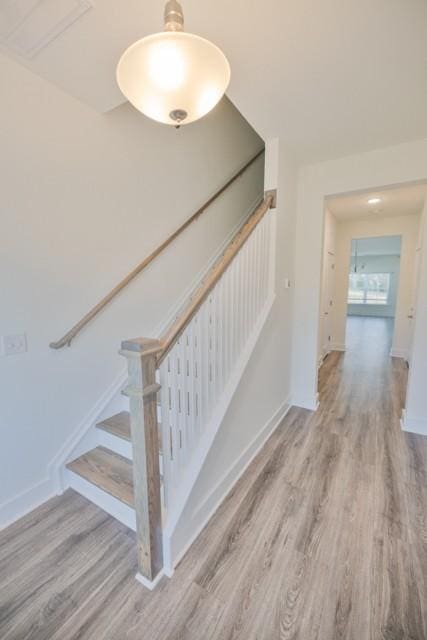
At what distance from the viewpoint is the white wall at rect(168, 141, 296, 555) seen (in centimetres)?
159

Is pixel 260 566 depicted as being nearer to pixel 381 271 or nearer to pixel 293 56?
pixel 293 56

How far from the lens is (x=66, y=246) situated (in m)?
1.77

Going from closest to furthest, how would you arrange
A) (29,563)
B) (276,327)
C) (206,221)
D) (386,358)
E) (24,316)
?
(29,563)
(24,316)
(276,327)
(206,221)
(386,358)

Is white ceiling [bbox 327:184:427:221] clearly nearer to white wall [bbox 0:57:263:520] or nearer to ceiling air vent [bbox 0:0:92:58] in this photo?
white wall [bbox 0:57:263:520]

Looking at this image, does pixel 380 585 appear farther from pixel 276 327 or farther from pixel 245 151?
pixel 245 151

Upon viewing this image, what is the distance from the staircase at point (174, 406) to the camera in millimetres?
1211

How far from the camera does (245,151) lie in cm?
353

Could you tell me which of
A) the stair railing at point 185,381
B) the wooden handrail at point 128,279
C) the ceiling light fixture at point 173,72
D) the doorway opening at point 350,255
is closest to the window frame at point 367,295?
the doorway opening at point 350,255

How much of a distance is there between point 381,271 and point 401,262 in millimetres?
6670

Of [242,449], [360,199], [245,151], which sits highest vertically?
[245,151]

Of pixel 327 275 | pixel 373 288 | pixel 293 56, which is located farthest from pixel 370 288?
pixel 293 56

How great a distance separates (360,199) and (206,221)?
2442mm

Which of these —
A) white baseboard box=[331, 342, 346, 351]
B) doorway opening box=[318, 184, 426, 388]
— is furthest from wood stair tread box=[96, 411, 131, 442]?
white baseboard box=[331, 342, 346, 351]

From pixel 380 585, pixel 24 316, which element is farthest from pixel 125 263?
pixel 380 585
